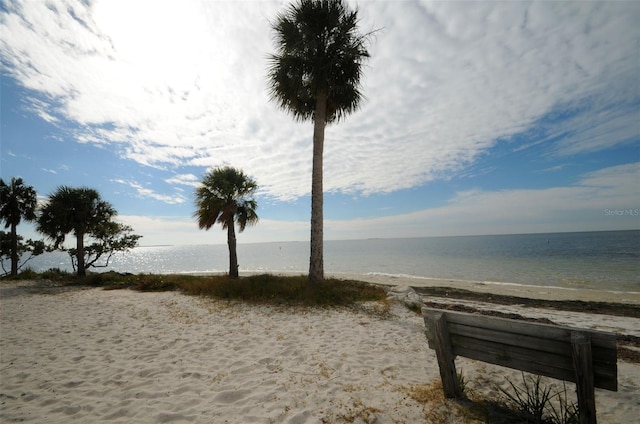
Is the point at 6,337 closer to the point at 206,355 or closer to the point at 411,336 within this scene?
the point at 206,355

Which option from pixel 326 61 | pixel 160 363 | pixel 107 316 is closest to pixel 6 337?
pixel 107 316

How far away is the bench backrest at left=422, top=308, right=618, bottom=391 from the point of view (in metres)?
2.50

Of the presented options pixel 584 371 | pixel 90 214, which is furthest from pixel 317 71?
pixel 90 214

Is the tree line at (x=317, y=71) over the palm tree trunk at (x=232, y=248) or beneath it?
over

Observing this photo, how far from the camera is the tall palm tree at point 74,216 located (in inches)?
725

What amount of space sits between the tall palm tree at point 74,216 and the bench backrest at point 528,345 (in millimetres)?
24488

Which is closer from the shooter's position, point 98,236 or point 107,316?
point 107,316

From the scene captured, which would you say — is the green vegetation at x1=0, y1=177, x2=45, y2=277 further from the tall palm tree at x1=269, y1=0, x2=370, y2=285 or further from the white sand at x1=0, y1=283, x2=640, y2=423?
the tall palm tree at x1=269, y1=0, x2=370, y2=285

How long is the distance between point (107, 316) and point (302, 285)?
6.74 m

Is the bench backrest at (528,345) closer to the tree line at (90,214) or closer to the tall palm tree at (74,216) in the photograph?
the tree line at (90,214)

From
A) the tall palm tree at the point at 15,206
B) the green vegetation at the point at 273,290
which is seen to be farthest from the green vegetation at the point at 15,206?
the green vegetation at the point at 273,290

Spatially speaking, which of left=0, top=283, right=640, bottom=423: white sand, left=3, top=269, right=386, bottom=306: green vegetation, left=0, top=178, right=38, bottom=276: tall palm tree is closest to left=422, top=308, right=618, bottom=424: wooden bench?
left=0, top=283, right=640, bottom=423: white sand

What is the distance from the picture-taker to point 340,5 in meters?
11.5

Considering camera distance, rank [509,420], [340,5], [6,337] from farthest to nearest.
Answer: [340,5], [6,337], [509,420]
